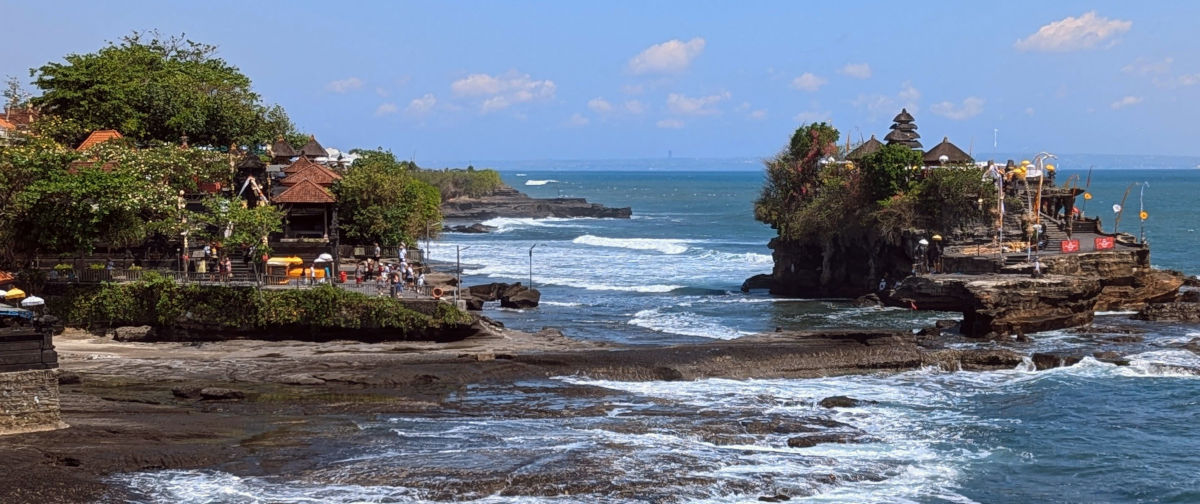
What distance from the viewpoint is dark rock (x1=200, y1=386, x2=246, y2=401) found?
30500 mm

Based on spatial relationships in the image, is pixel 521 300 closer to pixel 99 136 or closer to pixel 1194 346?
pixel 99 136

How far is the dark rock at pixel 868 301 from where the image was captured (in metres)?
52.9

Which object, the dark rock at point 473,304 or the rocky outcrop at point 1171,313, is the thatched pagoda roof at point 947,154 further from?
the dark rock at point 473,304

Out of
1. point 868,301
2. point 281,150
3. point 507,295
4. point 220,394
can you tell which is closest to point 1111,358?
point 868,301

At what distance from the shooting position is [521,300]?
5259cm

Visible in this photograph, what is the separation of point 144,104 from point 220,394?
94.9 ft

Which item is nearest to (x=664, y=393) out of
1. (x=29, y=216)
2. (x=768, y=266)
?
(x=29, y=216)

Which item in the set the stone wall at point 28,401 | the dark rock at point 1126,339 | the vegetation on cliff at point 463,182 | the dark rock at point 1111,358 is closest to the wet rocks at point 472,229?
the vegetation on cliff at point 463,182

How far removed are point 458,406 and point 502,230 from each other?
8106 cm

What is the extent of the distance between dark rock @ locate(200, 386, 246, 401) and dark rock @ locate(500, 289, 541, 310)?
72.5 ft

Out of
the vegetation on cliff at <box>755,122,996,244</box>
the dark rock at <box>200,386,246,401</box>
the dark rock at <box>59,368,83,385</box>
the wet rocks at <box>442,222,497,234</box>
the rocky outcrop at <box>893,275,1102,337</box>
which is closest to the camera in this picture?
the dark rock at <box>200,386,246,401</box>

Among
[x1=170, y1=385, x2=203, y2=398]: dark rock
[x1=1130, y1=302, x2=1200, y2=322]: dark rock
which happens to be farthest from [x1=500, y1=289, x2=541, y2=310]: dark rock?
[x1=1130, y1=302, x2=1200, y2=322]: dark rock

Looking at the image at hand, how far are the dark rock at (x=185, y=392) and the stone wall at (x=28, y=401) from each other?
14.7ft

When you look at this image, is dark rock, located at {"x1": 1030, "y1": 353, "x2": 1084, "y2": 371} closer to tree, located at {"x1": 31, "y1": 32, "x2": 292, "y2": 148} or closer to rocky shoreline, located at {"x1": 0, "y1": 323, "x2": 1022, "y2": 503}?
rocky shoreline, located at {"x1": 0, "y1": 323, "x2": 1022, "y2": 503}
